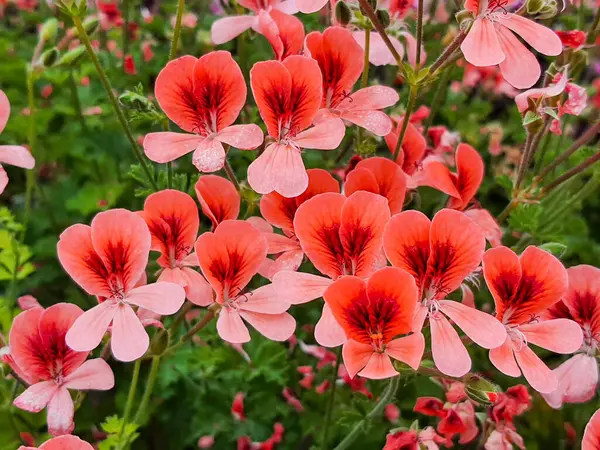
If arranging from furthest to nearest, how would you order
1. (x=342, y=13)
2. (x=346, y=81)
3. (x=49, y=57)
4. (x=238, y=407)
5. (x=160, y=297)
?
(x=238, y=407) < (x=49, y=57) < (x=342, y=13) < (x=346, y=81) < (x=160, y=297)

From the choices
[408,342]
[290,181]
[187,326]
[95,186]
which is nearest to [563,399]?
[408,342]

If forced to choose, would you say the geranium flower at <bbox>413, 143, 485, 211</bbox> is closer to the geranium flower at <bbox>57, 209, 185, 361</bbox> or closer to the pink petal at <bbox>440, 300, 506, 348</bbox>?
the pink petal at <bbox>440, 300, 506, 348</bbox>

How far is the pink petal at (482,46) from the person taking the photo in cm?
120

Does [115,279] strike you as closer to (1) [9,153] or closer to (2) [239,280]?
(2) [239,280]

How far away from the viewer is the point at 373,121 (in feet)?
4.40

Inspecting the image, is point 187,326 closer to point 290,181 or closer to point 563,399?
point 290,181

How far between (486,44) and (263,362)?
3.21ft

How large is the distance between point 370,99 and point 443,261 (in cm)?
40

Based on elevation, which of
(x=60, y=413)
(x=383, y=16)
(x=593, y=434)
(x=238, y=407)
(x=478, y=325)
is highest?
(x=383, y=16)

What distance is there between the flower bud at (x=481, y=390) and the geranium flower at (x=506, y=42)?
1.69 feet

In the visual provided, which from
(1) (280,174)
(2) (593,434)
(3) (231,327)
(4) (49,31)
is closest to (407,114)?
(1) (280,174)

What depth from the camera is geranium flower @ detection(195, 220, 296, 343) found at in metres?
1.21

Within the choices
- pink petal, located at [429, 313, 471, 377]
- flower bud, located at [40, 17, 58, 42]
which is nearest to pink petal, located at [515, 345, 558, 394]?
pink petal, located at [429, 313, 471, 377]

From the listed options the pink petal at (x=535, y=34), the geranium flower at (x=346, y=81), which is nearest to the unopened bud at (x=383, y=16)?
the geranium flower at (x=346, y=81)
